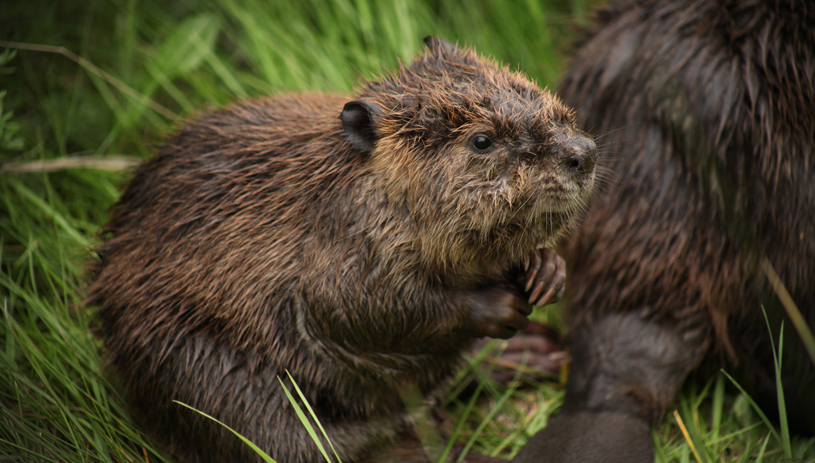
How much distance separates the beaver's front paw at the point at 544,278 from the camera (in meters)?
2.00

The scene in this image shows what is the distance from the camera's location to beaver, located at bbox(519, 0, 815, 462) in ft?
7.36

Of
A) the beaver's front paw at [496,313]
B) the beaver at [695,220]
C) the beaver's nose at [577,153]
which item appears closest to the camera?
the beaver's nose at [577,153]

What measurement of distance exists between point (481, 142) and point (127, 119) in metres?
2.14

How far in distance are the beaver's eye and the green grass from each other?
463 millimetres

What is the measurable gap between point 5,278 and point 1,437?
0.73 m

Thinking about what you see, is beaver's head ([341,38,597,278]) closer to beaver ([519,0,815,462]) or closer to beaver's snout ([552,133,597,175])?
beaver's snout ([552,133,597,175])

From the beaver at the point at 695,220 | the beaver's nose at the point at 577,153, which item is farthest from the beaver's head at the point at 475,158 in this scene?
the beaver at the point at 695,220

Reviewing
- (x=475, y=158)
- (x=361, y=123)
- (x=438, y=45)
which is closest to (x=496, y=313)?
(x=475, y=158)

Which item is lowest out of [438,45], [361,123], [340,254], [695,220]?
[695,220]

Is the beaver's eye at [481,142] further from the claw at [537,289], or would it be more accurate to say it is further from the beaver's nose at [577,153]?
the claw at [537,289]

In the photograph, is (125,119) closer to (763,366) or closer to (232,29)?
(232,29)

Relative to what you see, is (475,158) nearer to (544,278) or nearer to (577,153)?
(577,153)

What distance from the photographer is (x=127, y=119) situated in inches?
130

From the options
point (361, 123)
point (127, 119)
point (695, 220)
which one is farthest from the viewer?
point (127, 119)
